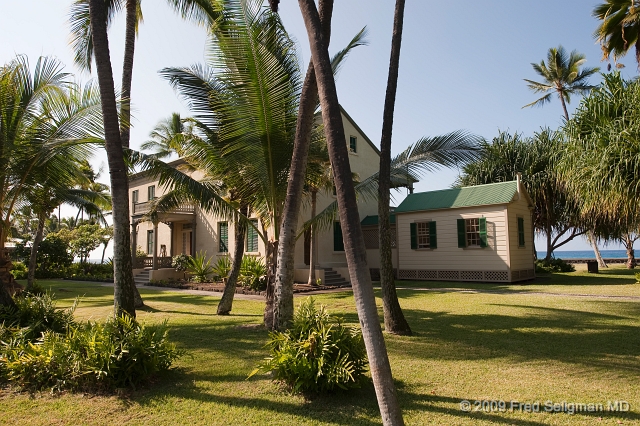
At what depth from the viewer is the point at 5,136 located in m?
8.02

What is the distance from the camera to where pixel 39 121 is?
27.6ft

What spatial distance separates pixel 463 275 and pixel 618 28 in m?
10.2

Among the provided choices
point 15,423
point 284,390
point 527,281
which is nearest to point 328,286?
point 527,281

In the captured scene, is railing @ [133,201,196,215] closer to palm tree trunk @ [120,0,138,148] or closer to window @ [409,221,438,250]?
window @ [409,221,438,250]

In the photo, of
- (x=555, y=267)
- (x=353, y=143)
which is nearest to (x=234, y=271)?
(x=353, y=143)

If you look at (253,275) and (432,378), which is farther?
(253,275)

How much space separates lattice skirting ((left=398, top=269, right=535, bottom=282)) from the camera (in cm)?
1770

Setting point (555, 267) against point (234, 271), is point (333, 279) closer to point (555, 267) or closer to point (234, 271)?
point (234, 271)

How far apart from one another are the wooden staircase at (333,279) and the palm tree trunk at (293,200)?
39.8 ft

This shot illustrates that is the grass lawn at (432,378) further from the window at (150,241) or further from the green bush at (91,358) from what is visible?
the window at (150,241)

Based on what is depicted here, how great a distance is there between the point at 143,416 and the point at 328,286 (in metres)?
13.8

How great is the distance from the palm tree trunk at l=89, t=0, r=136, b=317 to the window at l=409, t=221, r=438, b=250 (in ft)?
48.5

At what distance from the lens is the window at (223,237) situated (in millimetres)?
23000

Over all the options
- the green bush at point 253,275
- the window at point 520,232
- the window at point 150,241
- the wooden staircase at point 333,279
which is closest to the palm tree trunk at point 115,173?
the green bush at point 253,275
